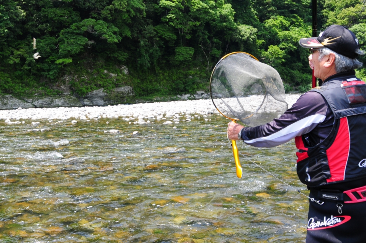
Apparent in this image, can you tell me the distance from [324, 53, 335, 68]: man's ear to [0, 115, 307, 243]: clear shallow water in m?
1.88

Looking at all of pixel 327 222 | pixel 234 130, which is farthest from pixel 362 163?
pixel 234 130

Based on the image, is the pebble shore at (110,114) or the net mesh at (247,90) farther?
the pebble shore at (110,114)

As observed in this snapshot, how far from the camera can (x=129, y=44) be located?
1350 inches

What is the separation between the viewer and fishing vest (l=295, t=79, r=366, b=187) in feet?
6.22

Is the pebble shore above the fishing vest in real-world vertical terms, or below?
below

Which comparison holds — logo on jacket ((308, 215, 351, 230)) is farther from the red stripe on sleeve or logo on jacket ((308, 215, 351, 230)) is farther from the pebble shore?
the pebble shore

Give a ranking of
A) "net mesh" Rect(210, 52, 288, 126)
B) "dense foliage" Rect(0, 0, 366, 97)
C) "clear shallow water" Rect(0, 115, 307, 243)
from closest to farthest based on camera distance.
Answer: "net mesh" Rect(210, 52, 288, 126) → "clear shallow water" Rect(0, 115, 307, 243) → "dense foliage" Rect(0, 0, 366, 97)

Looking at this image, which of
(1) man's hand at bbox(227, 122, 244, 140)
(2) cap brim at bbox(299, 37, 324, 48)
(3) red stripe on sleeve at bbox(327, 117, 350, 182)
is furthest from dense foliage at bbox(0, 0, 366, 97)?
(3) red stripe on sleeve at bbox(327, 117, 350, 182)

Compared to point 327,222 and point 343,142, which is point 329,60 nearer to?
point 343,142

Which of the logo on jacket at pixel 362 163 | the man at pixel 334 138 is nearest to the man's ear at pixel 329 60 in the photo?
the man at pixel 334 138

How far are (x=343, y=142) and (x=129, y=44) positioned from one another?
3382 centimetres

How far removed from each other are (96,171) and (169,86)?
29.7 meters

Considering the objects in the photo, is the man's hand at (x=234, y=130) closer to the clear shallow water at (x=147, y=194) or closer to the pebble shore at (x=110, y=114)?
the clear shallow water at (x=147, y=194)

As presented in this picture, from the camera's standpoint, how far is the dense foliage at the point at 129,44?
28.3 metres
